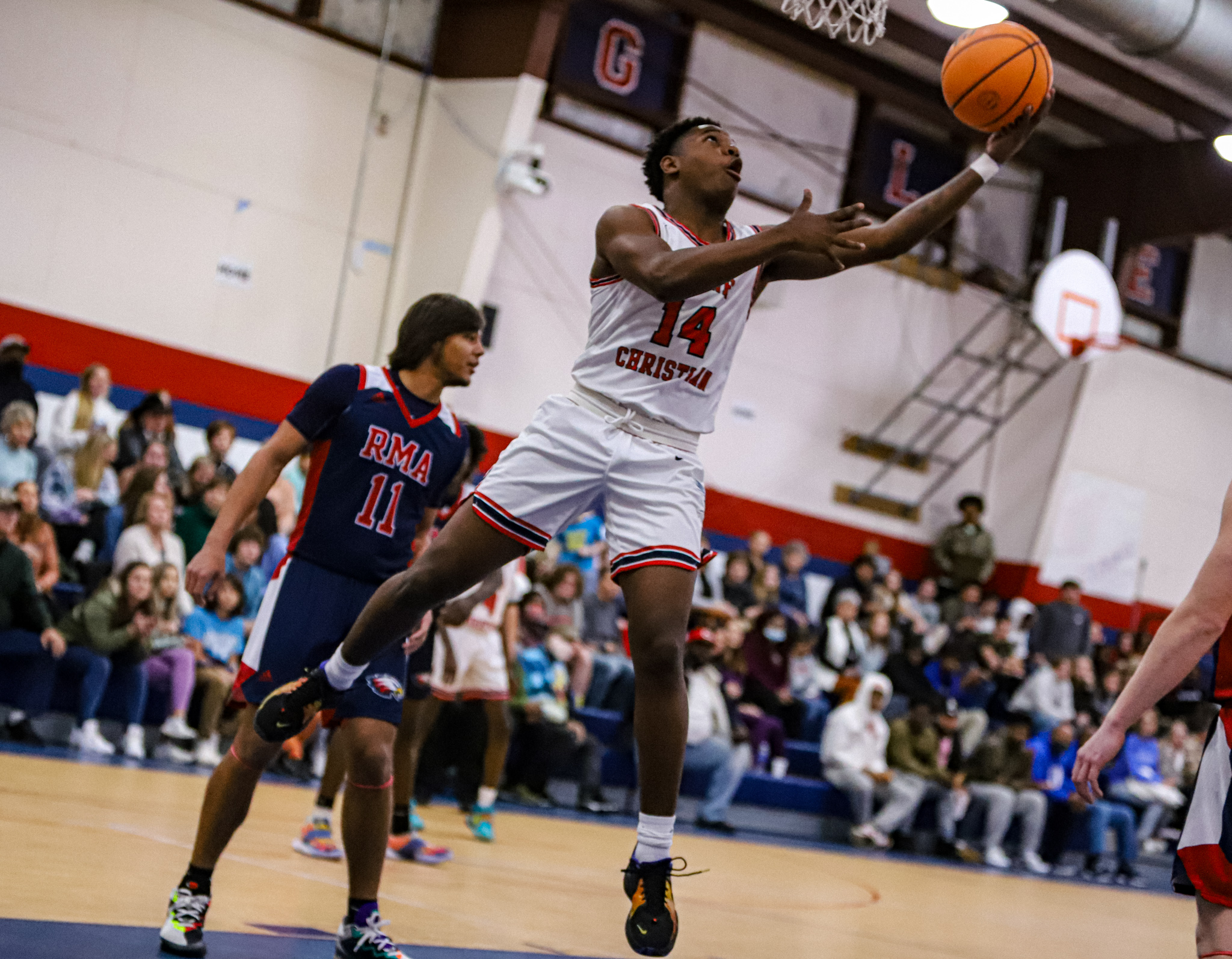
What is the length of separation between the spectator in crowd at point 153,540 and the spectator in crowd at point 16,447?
744 millimetres

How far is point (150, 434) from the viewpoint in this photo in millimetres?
10133

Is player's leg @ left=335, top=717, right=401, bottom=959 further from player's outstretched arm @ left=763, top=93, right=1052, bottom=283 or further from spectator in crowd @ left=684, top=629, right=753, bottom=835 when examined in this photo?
spectator in crowd @ left=684, top=629, right=753, bottom=835

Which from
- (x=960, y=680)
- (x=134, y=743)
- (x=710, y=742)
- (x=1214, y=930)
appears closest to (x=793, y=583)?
(x=960, y=680)

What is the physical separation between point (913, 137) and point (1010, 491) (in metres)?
4.46

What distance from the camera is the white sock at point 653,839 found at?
361 cm

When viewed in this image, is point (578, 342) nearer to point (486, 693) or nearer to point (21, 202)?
point (21, 202)

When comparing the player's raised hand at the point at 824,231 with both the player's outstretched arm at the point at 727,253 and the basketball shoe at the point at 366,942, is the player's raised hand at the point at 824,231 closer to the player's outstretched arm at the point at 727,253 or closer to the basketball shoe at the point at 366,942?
the player's outstretched arm at the point at 727,253

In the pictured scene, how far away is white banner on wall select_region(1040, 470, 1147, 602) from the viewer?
1734cm

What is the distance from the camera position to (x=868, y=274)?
1634cm

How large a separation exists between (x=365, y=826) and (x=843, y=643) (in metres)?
9.35

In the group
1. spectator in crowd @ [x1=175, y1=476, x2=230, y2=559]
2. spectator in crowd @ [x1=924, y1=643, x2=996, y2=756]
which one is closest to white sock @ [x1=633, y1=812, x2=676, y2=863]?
spectator in crowd @ [x1=175, y1=476, x2=230, y2=559]

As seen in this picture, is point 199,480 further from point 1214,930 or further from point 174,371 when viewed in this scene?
point 1214,930

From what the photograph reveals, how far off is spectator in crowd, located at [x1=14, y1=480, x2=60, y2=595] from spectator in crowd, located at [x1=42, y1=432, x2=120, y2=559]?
1.85ft

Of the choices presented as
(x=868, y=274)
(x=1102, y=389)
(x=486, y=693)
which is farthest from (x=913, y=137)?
(x=486, y=693)
